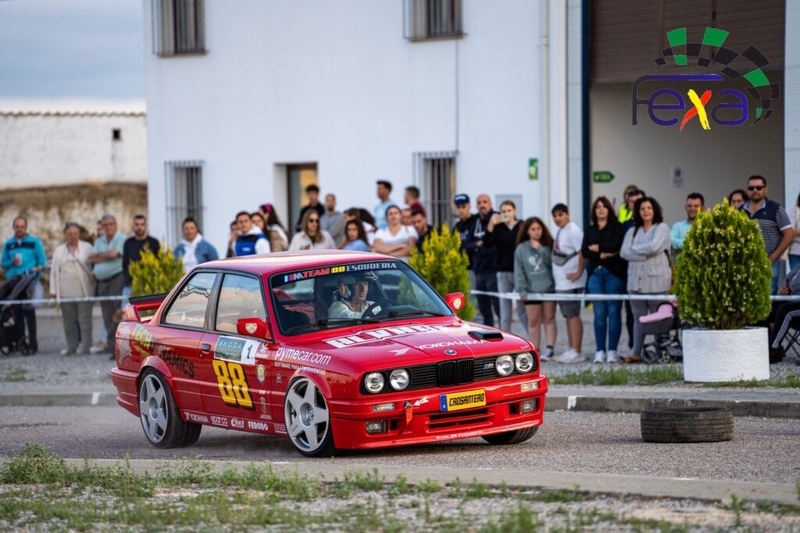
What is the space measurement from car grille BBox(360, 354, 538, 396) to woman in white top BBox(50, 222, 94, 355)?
496 inches

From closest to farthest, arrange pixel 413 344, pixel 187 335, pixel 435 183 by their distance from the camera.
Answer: pixel 413 344, pixel 187 335, pixel 435 183

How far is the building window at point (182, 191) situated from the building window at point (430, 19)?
5999 mm

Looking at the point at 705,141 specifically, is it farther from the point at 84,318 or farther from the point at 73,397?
the point at 73,397

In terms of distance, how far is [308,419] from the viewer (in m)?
11.0

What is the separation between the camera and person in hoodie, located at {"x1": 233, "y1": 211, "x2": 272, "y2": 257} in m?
20.4

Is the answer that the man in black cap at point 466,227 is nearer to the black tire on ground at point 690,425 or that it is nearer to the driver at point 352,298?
the driver at point 352,298

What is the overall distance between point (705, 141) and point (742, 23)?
15.1 ft

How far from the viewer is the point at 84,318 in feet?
73.2

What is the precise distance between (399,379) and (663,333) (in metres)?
6.96

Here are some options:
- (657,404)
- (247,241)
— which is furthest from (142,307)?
(247,241)

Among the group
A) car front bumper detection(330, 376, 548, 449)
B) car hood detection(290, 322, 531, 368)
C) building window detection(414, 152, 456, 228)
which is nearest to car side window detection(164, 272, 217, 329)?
car hood detection(290, 322, 531, 368)

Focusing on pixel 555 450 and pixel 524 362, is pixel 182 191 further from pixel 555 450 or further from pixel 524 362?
pixel 555 450

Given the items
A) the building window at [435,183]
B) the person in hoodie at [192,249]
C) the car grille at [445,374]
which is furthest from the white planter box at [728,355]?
the building window at [435,183]

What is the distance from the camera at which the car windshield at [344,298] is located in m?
11.6
